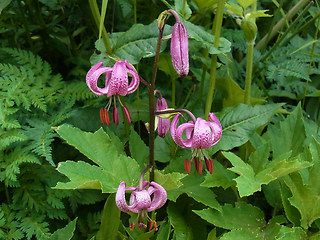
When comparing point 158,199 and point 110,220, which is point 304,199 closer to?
point 158,199

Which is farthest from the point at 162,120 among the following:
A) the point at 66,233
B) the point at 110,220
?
the point at 66,233

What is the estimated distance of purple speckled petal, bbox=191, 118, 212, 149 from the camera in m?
1.07

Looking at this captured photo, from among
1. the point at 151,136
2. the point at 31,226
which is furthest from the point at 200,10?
the point at 31,226

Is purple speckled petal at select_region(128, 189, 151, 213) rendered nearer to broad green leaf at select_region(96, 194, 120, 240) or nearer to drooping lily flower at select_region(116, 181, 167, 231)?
drooping lily flower at select_region(116, 181, 167, 231)

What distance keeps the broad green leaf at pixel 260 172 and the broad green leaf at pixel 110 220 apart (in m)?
0.40

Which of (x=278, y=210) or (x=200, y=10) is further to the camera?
(x=200, y=10)

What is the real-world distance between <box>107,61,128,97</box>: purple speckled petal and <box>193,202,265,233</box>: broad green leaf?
1.57 feet

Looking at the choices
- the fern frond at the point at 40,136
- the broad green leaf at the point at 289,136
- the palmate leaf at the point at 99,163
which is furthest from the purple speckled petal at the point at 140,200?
the broad green leaf at the point at 289,136

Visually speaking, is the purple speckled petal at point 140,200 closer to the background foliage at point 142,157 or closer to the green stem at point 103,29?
the background foliage at point 142,157

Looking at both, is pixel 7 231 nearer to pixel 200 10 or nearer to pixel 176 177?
pixel 176 177

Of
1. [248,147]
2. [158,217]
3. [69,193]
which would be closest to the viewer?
[69,193]

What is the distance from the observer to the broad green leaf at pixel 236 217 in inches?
50.6

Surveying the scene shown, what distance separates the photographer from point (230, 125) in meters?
1.55

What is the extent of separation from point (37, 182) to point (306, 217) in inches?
37.1
